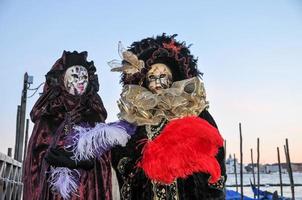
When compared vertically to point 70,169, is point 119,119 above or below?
above

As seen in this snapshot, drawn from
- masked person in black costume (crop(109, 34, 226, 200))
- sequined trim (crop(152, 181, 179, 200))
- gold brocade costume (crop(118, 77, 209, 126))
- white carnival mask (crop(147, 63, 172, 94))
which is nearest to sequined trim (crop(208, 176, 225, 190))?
masked person in black costume (crop(109, 34, 226, 200))

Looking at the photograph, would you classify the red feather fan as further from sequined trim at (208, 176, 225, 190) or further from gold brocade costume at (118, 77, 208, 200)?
gold brocade costume at (118, 77, 208, 200)

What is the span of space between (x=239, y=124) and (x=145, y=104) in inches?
714

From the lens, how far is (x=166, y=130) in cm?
284

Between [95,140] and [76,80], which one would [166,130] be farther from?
[76,80]

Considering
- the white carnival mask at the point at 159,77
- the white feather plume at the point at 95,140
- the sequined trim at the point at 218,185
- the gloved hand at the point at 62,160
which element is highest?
the white carnival mask at the point at 159,77

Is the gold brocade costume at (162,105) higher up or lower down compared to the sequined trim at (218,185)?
higher up

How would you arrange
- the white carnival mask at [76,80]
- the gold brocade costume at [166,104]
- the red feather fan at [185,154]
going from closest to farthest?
1. the red feather fan at [185,154]
2. the gold brocade costume at [166,104]
3. the white carnival mask at [76,80]

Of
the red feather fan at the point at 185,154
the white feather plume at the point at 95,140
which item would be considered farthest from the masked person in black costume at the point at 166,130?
the white feather plume at the point at 95,140

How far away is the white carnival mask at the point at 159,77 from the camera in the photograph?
3141mm

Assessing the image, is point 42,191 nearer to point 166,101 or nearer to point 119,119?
point 119,119

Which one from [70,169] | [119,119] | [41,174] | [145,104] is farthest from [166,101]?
A: [41,174]

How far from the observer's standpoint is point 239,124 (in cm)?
2048

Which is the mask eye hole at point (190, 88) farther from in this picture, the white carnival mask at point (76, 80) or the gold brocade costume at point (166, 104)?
the white carnival mask at point (76, 80)
